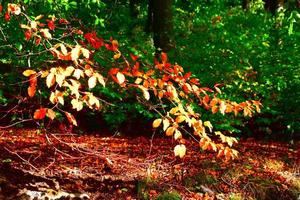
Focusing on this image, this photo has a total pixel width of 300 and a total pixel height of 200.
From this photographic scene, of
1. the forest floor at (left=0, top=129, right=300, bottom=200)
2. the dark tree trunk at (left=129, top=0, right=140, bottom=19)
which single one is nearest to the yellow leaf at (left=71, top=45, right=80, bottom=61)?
the forest floor at (left=0, top=129, right=300, bottom=200)

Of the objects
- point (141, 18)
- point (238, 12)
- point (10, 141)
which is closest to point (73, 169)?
point (10, 141)

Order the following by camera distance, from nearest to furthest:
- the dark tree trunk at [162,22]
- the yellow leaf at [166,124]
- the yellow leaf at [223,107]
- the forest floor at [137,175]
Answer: the yellow leaf at [166,124], the yellow leaf at [223,107], the forest floor at [137,175], the dark tree trunk at [162,22]

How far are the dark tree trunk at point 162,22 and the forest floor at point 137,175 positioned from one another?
2807 mm

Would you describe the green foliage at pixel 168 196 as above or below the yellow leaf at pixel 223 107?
below

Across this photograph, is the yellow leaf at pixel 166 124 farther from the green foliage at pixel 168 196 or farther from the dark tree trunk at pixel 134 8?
the dark tree trunk at pixel 134 8

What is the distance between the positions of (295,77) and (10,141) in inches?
225

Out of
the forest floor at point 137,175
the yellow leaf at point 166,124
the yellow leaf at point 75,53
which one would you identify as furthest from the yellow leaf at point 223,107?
the forest floor at point 137,175

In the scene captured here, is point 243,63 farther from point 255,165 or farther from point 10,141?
point 10,141

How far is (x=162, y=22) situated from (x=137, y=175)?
466 cm

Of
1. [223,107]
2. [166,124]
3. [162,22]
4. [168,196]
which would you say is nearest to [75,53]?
[166,124]

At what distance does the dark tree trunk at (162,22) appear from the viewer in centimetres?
936

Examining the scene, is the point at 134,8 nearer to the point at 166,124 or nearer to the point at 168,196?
the point at 168,196

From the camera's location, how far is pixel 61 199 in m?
5.17

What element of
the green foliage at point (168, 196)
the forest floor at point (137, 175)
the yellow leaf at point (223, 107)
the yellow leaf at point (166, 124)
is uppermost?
the yellow leaf at point (223, 107)
